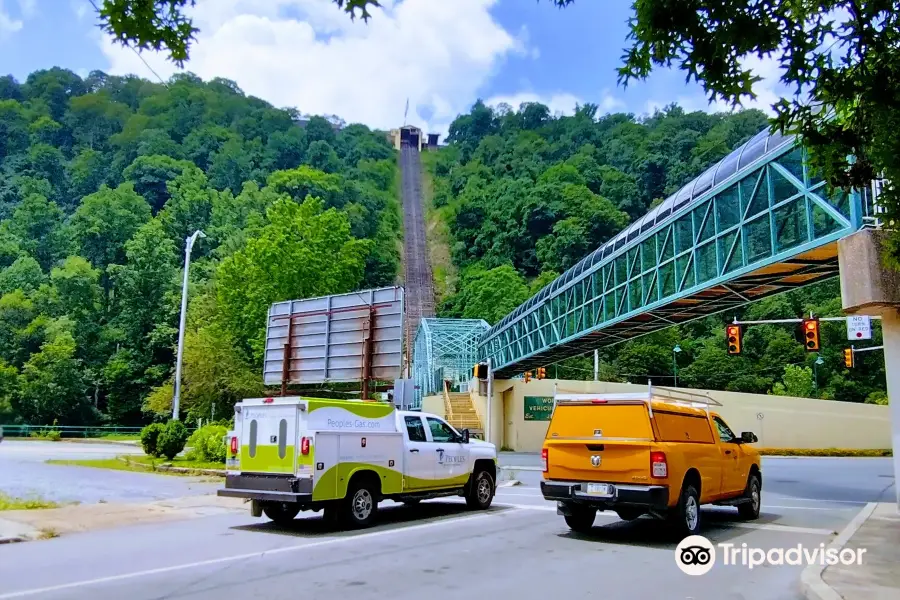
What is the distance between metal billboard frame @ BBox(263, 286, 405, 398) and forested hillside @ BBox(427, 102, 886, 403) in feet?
125

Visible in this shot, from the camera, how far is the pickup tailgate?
9694 mm

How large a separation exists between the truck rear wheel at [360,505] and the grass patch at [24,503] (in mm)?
6752

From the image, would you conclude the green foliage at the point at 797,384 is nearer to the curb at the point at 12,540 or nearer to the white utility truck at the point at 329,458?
the white utility truck at the point at 329,458

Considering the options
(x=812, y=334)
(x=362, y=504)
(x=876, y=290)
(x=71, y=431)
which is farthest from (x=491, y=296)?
(x=362, y=504)

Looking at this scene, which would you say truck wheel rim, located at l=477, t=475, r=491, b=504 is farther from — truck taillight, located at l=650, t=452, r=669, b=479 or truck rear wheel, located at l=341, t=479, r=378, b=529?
truck taillight, located at l=650, t=452, r=669, b=479

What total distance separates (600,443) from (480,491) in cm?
444

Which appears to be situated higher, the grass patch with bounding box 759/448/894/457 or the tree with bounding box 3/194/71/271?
the tree with bounding box 3/194/71/271

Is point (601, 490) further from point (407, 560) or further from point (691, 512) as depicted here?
point (407, 560)

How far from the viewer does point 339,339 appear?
2012cm

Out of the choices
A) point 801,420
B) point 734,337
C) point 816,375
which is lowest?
point 801,420

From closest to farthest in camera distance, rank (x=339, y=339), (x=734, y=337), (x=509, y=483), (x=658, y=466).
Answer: (x=658, y=466)
(x=509, y=483)
(x=339, y=339)
(x=734, y=337)

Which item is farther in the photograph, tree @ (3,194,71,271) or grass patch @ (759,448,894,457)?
tree @ (3,194,71,271)

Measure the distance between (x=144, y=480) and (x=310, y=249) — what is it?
31.4 meters

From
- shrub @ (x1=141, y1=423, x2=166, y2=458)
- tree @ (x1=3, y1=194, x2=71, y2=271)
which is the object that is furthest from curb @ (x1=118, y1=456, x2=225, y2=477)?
tree @ (x1=3, y1=194, x2=71, y2=271)
